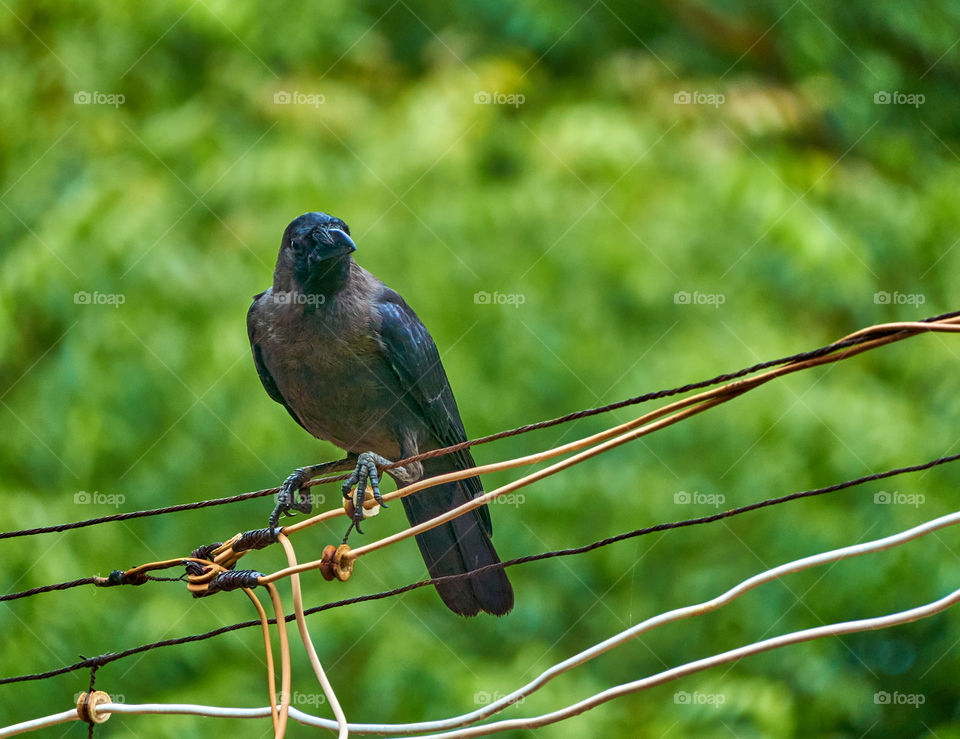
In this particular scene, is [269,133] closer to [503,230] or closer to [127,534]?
[503,230]

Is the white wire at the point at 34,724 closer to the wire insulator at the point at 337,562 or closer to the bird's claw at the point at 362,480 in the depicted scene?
the wire insulator at the point at 337,562

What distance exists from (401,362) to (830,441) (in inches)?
101

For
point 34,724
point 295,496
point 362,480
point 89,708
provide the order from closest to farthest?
point 34,724 < point 89,708 < point 362,480 < point 295,496

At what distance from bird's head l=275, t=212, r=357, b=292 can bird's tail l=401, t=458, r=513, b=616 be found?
3.09ft

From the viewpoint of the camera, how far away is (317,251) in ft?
13.9

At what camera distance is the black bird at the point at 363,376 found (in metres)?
4.22

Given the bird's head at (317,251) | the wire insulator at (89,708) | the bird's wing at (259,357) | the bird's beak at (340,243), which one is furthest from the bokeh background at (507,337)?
the wire insulator at (89,708)

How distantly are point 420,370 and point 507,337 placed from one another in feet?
5.43

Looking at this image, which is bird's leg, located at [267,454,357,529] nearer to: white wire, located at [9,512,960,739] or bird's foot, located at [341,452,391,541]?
bird's foot, located at [341,452,391,541]

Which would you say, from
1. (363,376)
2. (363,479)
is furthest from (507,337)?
(363,479)

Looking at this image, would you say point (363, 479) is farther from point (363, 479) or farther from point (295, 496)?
point (295, 496)

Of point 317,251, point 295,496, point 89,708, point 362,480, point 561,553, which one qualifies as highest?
point 317,251

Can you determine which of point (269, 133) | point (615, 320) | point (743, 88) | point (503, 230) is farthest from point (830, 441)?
point (269, 133)

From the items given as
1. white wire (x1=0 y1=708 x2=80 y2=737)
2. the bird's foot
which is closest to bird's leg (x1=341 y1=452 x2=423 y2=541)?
the bird's foot
